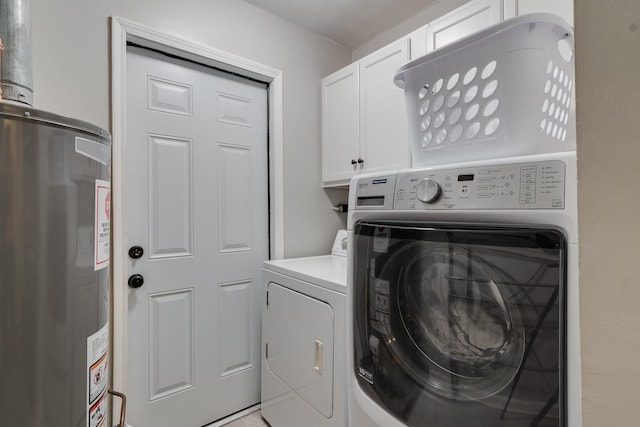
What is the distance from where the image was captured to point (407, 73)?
100cm

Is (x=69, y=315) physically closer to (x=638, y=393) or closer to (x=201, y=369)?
(x=638, y=393)

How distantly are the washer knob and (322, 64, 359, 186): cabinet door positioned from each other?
3.65 ft

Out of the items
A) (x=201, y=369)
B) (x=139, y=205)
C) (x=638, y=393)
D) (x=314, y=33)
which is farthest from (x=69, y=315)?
(x=314, y=33)

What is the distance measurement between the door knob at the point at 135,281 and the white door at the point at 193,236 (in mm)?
24

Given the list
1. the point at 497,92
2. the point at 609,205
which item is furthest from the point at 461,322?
the point at 497,92

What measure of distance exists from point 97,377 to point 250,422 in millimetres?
1383

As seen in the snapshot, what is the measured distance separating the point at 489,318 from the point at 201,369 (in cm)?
163

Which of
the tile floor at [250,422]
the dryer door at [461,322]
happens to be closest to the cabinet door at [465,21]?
the dryer door at [461,322]

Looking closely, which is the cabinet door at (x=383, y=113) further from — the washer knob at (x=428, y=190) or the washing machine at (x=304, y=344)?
the washer knob at (x=428, y=190)

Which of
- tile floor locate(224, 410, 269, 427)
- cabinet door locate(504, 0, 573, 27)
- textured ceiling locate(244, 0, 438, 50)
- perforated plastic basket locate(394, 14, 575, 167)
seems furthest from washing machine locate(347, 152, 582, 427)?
textured ceiling locate(244, 0, 438, 50)

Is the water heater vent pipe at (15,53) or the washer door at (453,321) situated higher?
the water heater vent pipe at (15,53)

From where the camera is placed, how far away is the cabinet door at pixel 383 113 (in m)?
1.66

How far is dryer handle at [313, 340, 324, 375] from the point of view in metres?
1.30

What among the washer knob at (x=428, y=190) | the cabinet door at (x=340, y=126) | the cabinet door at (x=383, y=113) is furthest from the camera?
the cabinet door at (x=340, y=126)
